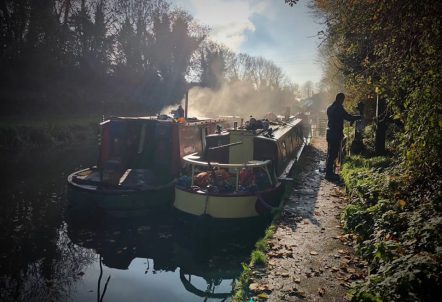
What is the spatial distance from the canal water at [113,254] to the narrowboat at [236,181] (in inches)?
18.0

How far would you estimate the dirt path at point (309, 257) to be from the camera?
466 centimetres

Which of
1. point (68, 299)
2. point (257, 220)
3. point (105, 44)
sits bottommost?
point (68, 299)

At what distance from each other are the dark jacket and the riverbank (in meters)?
2.14

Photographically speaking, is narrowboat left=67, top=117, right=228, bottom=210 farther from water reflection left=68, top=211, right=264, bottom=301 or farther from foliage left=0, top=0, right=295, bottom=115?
foliage left=0, top=0, right=295, bottom=115

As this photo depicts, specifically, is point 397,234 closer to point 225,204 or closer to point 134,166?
point 225,204

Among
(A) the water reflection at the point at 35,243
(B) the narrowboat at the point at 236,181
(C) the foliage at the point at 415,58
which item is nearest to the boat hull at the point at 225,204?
(B) the narrowboat at the point at 236,181

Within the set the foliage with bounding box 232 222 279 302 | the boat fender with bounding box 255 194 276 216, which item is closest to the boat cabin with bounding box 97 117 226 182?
the boat fender with bounding box 255 194 276 216

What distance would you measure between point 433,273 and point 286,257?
8.61ft

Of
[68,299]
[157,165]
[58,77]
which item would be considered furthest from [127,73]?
[68,299]

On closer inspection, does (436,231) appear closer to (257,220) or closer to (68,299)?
(257,220)

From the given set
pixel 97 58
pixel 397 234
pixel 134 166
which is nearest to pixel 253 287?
pixel 397 234

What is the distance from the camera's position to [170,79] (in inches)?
1716

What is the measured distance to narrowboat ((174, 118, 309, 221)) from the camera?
8.27 metres

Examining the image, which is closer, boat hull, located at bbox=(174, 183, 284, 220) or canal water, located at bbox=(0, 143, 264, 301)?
canal water, located at bbox=(0, 143, 264, 301)
